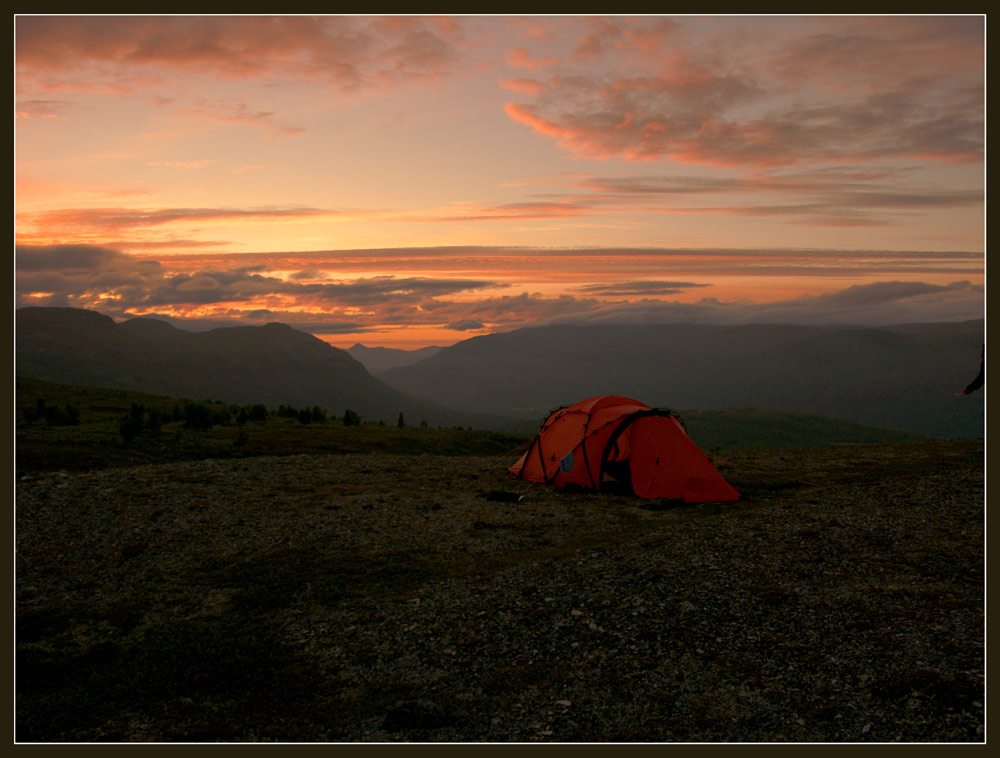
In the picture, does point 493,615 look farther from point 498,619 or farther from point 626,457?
point 626,457

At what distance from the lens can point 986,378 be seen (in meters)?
6.75

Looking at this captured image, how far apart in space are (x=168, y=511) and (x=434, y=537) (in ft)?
21.0

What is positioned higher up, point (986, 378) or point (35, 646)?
point (986, 378)

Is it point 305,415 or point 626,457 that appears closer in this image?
point 626,457

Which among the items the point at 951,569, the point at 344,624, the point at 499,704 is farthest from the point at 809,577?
the point at 344,624

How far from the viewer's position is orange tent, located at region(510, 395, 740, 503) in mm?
17984

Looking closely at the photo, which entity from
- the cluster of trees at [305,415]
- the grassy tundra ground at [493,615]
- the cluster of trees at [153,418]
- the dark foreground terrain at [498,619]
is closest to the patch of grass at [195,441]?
the cluster of trees at [153,418]

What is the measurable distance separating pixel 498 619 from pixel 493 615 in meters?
0.17

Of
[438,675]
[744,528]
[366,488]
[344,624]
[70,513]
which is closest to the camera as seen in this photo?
[438,675]

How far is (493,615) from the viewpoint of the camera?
9.42 meters

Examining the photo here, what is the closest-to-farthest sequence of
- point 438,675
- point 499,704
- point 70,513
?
1. point 499,704
2. point 438,675
3. point 70,513

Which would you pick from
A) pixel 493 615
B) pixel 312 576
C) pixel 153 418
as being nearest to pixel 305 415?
pixel 153 418

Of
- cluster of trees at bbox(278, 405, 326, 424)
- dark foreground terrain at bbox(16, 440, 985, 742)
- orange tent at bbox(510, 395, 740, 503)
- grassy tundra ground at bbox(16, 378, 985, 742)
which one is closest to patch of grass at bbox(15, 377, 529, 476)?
cluster of trees at bbox(278, 405, 326, 424)

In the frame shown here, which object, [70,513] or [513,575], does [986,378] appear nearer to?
[513,575]
